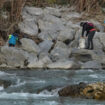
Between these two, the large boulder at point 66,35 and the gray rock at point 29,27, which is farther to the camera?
the gray rock at point 29,27

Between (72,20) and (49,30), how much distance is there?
74.8 inches

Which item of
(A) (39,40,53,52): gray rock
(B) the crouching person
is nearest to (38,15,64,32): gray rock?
(A) (39,40,53,52): gray rock

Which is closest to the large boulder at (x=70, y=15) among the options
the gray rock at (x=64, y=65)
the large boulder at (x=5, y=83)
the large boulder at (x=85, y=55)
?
the large boulder at (x=85, y=55)

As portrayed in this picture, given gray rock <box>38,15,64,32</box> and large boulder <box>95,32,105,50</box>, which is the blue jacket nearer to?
gray rock <box>38,15,64,32</box>

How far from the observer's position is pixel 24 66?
1509cm

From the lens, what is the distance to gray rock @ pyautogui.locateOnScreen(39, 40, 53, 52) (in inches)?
652

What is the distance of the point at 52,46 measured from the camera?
17.0 metres

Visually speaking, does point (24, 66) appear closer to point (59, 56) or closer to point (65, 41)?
point (59, 56)

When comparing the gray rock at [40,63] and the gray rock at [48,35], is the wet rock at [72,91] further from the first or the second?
the gray rock at [48,35]

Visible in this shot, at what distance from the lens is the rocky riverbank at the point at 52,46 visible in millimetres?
15086

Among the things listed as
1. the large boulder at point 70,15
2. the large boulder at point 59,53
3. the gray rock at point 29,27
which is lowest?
the large boulder at point 59,53

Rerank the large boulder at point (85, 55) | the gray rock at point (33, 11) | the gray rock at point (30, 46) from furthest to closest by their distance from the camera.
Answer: the gray rock at point (33, 11) → the gray rock at point (30, 46) → the large boulder at point (85, 55)

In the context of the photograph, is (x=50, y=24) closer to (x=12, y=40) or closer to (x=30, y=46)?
(x=12, y=40)

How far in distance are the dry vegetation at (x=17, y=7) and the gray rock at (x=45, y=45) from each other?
2126 millimetres
